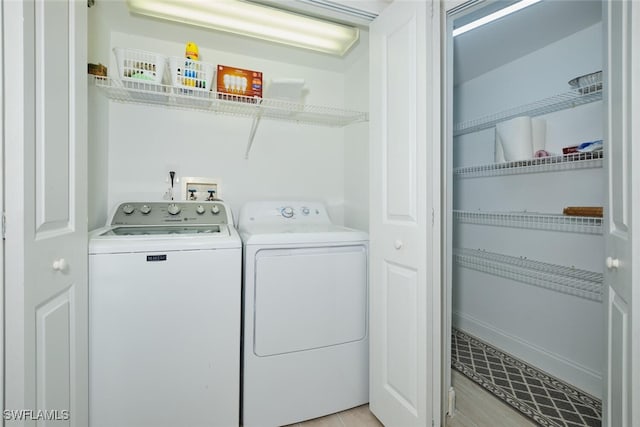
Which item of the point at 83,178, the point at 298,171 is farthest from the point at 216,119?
the point at 83,178

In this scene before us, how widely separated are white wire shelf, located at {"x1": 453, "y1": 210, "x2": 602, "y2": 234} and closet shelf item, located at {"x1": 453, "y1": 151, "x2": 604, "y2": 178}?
1.04 ft

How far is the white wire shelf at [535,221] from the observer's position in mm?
1750

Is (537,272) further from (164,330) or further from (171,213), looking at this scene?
(171,213)

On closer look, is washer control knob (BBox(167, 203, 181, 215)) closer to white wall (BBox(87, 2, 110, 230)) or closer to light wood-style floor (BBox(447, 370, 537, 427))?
white wall (BBox(87, 2, 110, 230))

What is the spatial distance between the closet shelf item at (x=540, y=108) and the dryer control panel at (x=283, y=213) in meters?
1.44

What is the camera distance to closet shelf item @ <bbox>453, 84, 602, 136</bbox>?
1.70 m

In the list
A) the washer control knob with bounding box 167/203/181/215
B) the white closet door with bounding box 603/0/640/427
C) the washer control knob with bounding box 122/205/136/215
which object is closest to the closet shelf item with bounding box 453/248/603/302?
the white closet door with bounding box 603/0/640/427

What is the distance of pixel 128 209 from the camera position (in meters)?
1.75

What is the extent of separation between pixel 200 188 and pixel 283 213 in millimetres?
623

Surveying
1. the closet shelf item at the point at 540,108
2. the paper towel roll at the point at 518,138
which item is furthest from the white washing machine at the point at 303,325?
the closet shelf item at the point at 540,108

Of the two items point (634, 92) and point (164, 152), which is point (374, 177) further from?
point (164, 152)

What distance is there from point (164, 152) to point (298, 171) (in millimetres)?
970

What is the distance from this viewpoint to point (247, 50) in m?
2.10

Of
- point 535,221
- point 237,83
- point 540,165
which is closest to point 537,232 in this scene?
point 535,221
